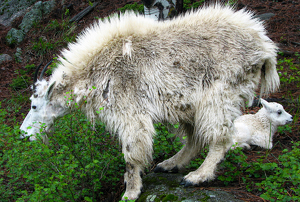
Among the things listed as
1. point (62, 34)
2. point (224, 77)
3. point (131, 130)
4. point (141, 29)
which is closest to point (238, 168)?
point (224, 77)

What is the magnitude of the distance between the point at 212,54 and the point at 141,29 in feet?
3.45

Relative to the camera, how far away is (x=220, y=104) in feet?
11.1

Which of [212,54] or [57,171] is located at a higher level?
[212,54]

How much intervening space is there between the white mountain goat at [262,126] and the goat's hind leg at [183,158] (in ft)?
3.02

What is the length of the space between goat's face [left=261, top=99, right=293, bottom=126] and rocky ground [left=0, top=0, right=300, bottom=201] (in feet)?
0.96

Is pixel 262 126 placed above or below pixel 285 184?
below

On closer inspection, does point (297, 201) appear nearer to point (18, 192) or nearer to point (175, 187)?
point (175, 187)

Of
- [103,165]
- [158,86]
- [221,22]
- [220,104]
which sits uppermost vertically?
[221,22]

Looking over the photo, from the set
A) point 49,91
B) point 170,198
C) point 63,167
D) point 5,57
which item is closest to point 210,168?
point 170,198

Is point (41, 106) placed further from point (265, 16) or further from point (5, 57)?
point (265, 16)

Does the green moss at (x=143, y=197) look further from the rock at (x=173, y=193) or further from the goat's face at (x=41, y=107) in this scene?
the goat's face at (x=41, y=107)

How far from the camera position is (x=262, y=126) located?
492 centimetres

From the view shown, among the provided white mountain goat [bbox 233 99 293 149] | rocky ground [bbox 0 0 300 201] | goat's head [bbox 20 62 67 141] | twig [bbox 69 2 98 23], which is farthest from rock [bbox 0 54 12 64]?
white mountain goat [bbox 233 99 293 149]

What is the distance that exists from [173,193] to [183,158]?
915 mm
